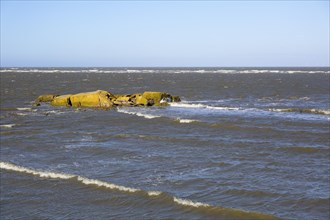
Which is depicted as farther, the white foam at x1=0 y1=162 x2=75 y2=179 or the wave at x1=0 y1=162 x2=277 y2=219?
the white foam at x1=0 y1=162 x2=75 y2=179

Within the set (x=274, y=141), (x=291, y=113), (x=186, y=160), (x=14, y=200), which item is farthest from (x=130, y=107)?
(x=14, y=200)

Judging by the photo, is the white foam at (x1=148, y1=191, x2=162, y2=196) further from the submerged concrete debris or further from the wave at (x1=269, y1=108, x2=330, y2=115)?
the submerged concrete debris

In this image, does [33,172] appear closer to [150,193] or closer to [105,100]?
[150,193]

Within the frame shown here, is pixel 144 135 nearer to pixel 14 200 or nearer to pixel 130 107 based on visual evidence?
pixel 14 200

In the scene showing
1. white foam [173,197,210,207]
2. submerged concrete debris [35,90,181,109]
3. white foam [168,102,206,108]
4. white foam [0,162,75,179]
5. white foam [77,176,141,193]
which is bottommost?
white foam [173,197,210,207]

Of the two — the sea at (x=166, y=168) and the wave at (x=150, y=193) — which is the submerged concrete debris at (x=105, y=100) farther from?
the wave at (x=150, y=193)

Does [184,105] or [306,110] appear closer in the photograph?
[306,110]

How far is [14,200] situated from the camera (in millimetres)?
12695

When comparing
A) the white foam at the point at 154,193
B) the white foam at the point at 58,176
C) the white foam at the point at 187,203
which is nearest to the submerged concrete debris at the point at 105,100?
the white foam at the point at 58,176

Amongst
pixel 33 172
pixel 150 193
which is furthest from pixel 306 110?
pixel 33 172

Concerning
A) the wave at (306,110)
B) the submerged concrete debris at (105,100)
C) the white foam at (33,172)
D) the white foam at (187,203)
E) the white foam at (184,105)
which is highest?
the submerged concrete debris at (105,100)

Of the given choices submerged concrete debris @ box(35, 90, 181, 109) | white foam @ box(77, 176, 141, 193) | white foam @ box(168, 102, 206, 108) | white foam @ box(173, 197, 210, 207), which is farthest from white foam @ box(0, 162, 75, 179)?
white foam @ box(168, 102, 206, 108)

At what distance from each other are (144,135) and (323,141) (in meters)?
9.30

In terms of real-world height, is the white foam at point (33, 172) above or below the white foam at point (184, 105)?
below
